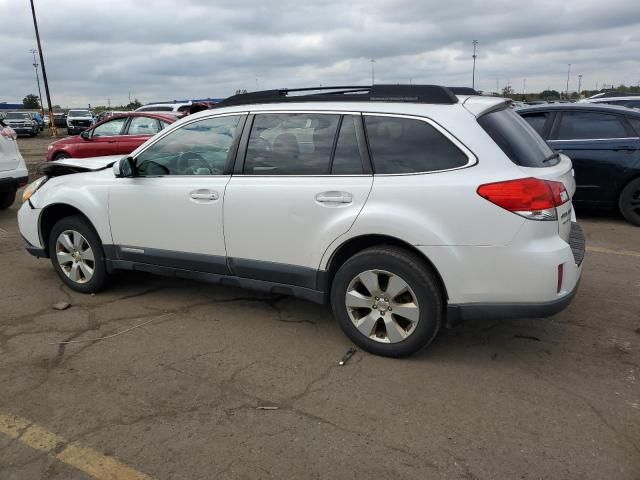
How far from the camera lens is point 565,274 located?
10.8ft

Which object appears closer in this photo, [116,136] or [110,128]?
[116,136]

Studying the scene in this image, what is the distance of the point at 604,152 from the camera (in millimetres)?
7398

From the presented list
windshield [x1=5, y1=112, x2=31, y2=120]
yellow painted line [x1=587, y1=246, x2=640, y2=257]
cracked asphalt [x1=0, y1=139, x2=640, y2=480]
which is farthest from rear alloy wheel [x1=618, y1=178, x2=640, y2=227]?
windshield [x1=5, y1=112, x2=31, y2=120]

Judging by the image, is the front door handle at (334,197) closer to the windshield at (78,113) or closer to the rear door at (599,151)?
the rear door at (599,151)

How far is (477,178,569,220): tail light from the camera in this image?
10.3 feet

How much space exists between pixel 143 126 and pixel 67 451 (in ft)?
31.3

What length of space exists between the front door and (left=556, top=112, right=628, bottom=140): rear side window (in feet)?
17.8

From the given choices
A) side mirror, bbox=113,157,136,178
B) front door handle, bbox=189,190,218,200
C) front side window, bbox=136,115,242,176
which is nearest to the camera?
front door handle, bbox=189,190,218,200

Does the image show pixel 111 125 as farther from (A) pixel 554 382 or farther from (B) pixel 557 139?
(A) pixel 554 382

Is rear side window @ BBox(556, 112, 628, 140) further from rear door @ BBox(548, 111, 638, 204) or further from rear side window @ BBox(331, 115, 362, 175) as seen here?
rear side window @ BBox(331, 115, 362, 175)

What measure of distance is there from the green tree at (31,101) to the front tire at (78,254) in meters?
97.1

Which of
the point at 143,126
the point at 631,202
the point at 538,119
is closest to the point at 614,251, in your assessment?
the point at 631,202

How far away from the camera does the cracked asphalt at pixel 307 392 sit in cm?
266

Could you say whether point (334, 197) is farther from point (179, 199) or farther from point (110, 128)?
point (110, 128)
